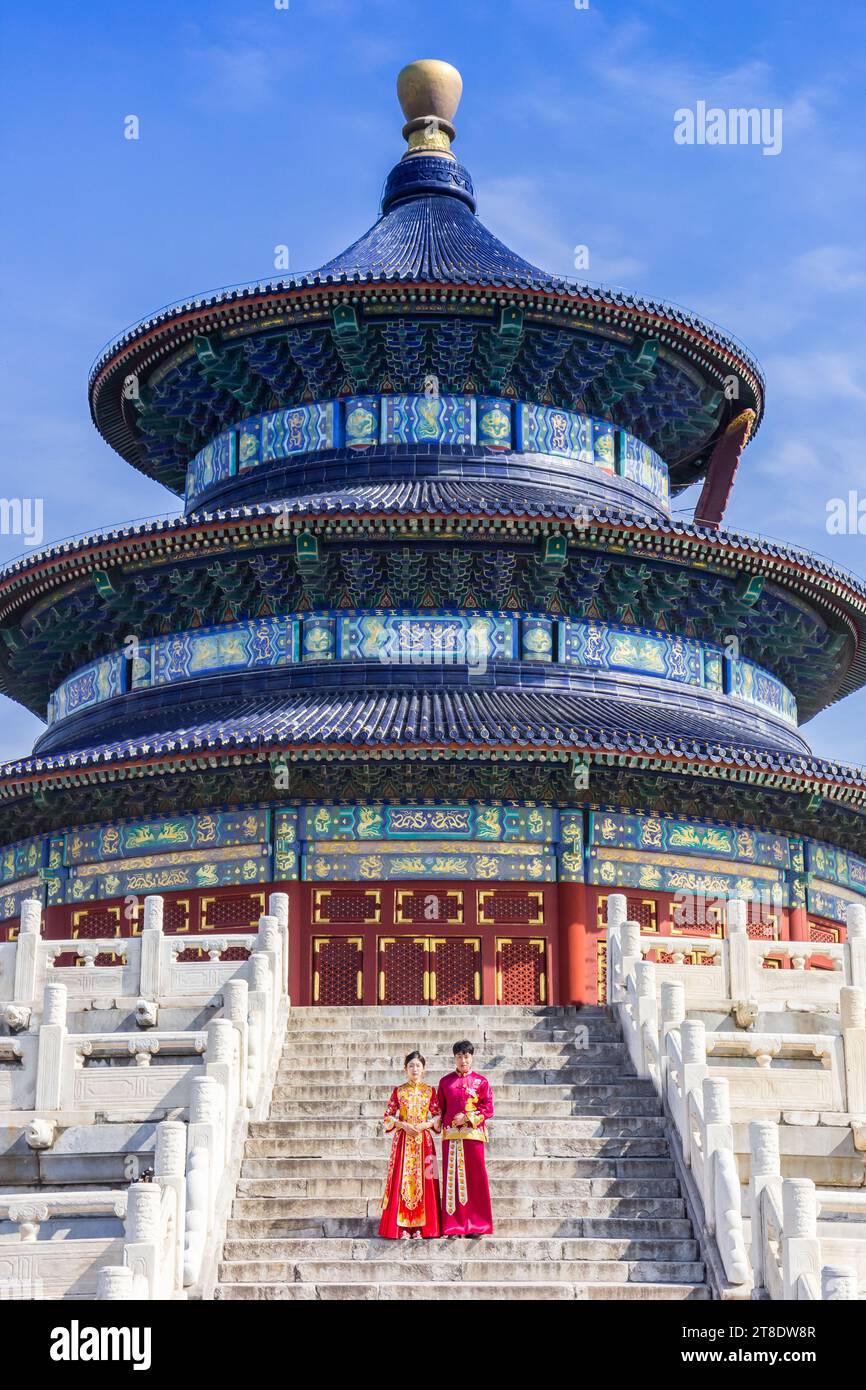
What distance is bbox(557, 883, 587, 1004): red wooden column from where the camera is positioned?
2686 cm

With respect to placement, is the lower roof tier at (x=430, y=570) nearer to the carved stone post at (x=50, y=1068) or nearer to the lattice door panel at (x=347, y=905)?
the lattice door panel at (x=347, y=905)

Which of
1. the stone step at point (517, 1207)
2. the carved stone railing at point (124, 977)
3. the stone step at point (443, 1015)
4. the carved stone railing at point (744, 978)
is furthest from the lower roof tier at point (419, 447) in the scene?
the stone step at point (517, 1207)

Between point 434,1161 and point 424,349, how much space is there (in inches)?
771

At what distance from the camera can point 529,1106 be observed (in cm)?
1819

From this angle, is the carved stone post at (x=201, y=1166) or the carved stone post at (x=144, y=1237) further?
the carved stone post at (x=201, y=1166)

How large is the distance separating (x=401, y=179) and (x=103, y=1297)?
29986mm

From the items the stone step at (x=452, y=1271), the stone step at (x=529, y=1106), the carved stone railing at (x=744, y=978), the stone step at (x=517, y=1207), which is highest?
the carved stone railing at (x=744, y=978)

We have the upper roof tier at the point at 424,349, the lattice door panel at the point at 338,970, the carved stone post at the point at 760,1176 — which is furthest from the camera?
the upper roof tier at the point at 424,349

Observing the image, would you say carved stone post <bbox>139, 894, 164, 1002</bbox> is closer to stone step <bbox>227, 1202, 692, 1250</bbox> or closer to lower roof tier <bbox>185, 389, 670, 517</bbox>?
stone step <bbox>227, 1202, 692, 1250</bbox>

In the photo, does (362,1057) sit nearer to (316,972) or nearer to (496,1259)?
(496,1259)

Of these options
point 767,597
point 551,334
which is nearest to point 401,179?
point 551,334

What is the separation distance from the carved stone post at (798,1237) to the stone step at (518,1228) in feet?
7.23

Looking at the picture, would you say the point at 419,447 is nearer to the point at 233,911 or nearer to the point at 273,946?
the point at 233,911

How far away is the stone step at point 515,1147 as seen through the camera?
1717cm
